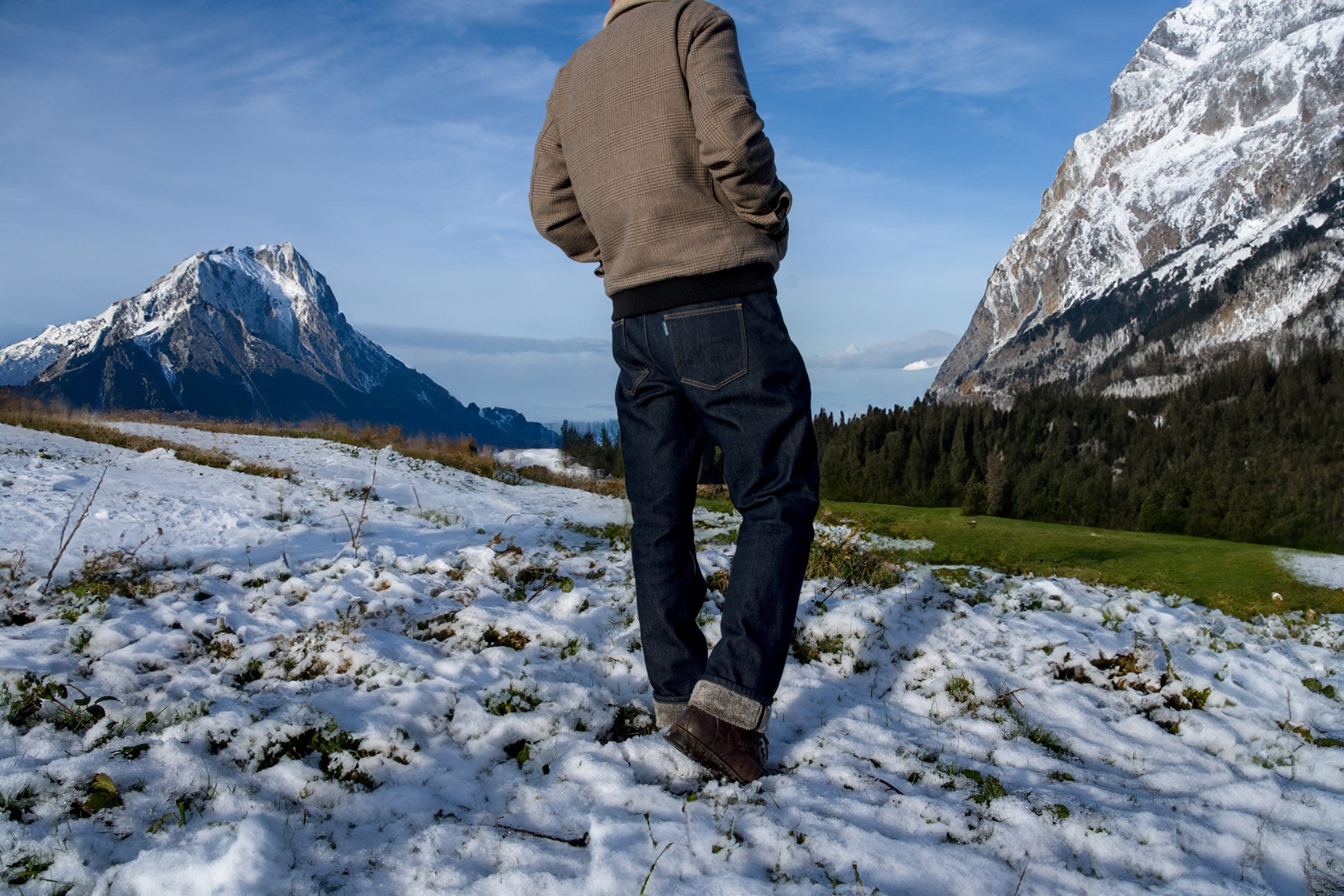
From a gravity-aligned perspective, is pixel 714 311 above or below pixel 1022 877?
above

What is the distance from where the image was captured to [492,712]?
316 centimetres

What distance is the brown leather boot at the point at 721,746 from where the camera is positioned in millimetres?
2549

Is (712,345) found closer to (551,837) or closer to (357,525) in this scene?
(551,837)

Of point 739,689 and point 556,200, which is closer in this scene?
point 739,689

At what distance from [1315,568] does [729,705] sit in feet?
75.9

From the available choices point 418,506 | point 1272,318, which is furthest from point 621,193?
point 1272,318

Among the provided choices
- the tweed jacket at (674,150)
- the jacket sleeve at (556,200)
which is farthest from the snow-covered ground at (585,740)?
the jacket sleeve at (556,200)

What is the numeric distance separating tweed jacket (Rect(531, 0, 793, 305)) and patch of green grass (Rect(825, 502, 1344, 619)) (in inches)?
231

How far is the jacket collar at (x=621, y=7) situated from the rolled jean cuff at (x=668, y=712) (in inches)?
113

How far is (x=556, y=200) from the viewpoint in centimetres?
324

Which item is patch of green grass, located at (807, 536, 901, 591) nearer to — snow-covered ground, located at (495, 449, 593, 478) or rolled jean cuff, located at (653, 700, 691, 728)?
rolled jean cuff, located at (653, 700, 691, 728)

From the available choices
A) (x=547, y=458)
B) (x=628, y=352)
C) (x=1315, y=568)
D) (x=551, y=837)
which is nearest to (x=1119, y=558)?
(x=1315, y=568)

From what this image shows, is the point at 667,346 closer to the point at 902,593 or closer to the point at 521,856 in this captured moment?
the point at 521,856

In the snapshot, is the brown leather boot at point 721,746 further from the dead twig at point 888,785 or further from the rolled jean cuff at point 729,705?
the dead twig at point 888,785
